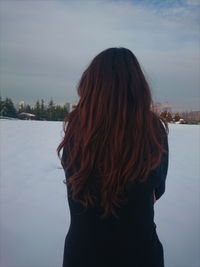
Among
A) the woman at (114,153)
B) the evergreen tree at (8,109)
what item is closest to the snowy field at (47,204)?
the evergreen tree at (8,109)

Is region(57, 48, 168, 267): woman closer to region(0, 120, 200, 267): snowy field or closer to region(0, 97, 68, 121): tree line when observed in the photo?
region(0, 120, 200, 267): snowy field

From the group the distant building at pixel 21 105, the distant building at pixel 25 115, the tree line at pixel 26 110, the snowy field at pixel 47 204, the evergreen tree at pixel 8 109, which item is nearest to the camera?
the snowy field at pixel 47 204

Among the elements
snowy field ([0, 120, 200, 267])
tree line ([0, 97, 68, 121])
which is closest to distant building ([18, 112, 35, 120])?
tree line ([0, 97, 68, 121])

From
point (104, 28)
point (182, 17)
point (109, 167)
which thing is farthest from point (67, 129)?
point (182, 17)

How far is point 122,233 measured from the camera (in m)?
0.81

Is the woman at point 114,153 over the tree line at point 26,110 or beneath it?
beneath

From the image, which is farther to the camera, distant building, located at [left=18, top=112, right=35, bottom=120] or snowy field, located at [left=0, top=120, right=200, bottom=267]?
distant building, located at [left=18, top=112, right=35, bottom=120]

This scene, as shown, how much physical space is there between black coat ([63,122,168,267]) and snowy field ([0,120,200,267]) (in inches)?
15.7

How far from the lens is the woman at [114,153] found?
738mm

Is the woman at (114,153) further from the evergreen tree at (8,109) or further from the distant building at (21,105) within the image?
the evergreen tree at (8,109)

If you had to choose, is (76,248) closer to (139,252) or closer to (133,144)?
(139,252)

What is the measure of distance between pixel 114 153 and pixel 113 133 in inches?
2.0

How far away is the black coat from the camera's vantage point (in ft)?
2.56

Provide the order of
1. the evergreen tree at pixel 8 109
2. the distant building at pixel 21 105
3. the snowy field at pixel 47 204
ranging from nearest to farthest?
the snowy field at pixel 47 204 < the distant building at pixel 21 105 < the evergreen tree at pixel 8 109
